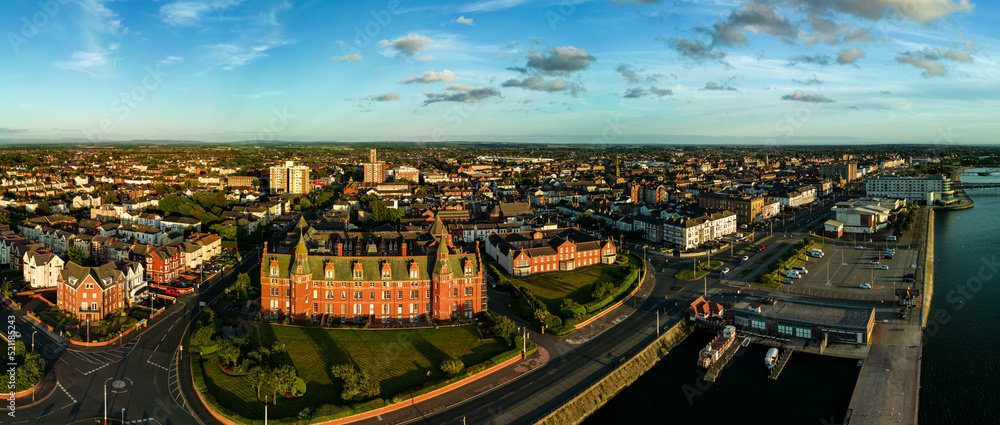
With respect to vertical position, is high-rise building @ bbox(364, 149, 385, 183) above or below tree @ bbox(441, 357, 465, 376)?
above

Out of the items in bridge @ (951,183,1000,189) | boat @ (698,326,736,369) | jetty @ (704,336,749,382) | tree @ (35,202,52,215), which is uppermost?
bridge @ (951,183,1000,189)

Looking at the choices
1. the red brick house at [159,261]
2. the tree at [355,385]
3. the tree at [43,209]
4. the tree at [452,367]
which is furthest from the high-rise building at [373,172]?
the tree at [355,385]

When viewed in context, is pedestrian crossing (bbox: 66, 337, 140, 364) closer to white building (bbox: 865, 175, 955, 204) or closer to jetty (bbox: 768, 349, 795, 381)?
jetty (bbox: 768, 349, 795, 381)

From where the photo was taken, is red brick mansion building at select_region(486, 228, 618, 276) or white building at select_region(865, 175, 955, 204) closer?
red brick mansion building at select_region(486, 228, 618, 276)

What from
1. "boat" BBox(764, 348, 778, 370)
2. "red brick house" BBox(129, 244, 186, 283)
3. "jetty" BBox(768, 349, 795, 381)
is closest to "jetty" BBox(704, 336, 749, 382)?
"boat" BBox(764, 348, 778, 370)

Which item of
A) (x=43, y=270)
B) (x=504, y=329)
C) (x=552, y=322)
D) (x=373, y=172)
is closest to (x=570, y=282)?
(x=552, y=322)

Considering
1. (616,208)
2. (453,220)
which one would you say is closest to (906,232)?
(616,208)

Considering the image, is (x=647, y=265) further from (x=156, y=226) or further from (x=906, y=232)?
(x=156, y=226)

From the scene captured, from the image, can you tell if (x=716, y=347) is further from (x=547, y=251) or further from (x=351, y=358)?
(x=351, y=358)
